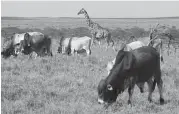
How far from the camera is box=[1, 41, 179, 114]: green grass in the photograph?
7.47 meters

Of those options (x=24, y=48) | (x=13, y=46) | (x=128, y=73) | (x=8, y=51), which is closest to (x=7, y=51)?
(x=8, y=51)

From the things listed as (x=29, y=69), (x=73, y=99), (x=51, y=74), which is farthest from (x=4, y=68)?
(x=73, y=99)

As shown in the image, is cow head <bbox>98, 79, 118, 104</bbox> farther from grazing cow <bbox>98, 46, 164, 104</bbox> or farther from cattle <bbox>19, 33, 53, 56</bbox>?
cattle <bbox>19, 33, 53, 56</bbox>

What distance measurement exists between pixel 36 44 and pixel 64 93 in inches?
354

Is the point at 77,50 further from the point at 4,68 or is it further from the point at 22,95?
the point at 22,95

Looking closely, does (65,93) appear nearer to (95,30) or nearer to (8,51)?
(8,51)

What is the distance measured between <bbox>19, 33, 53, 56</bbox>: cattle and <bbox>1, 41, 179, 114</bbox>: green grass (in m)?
3.78

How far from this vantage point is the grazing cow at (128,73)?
7.27m

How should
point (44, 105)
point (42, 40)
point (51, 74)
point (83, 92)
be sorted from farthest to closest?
point (42, 40), point (51, 74), point (83, 92), point (44, 105)

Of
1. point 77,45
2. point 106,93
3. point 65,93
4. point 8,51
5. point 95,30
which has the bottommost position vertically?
point 8,51

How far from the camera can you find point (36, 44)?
17531 millimetres

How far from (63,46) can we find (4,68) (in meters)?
6.97

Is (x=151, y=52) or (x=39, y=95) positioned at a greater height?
(x=151, y=52)

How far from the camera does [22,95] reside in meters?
8.64
